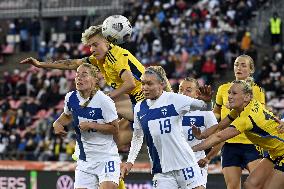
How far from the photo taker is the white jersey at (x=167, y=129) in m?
10.7

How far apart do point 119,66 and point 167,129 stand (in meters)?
1.96

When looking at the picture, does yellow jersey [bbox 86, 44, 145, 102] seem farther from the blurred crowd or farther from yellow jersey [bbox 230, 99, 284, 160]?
the blurred crowd

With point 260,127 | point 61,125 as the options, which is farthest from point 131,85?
point 260,127

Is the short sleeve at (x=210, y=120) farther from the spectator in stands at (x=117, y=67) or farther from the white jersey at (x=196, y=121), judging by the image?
the spectator in stands at (x=117, y=67)

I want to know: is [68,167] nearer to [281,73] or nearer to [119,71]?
[119,71]

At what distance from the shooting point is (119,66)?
12352 millimetres

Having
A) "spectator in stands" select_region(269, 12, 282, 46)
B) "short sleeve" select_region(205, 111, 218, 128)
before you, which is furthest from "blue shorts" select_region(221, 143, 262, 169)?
"spectator in stands" select_region(269, 12, 282, 46)

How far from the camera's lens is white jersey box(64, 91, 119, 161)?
11.5m

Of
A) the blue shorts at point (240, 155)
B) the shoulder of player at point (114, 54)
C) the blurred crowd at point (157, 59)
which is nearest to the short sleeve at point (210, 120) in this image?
the blue shorts at point (240, 155)

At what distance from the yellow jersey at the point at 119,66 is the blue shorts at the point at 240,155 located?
5.83 feet

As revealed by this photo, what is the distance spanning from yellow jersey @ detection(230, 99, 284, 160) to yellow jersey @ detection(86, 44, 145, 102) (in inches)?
57.9

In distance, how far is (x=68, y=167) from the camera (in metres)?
19.4

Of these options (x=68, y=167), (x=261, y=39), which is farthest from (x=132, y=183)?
(x=261, y=39)

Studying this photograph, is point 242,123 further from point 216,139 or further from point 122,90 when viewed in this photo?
point 122,90
